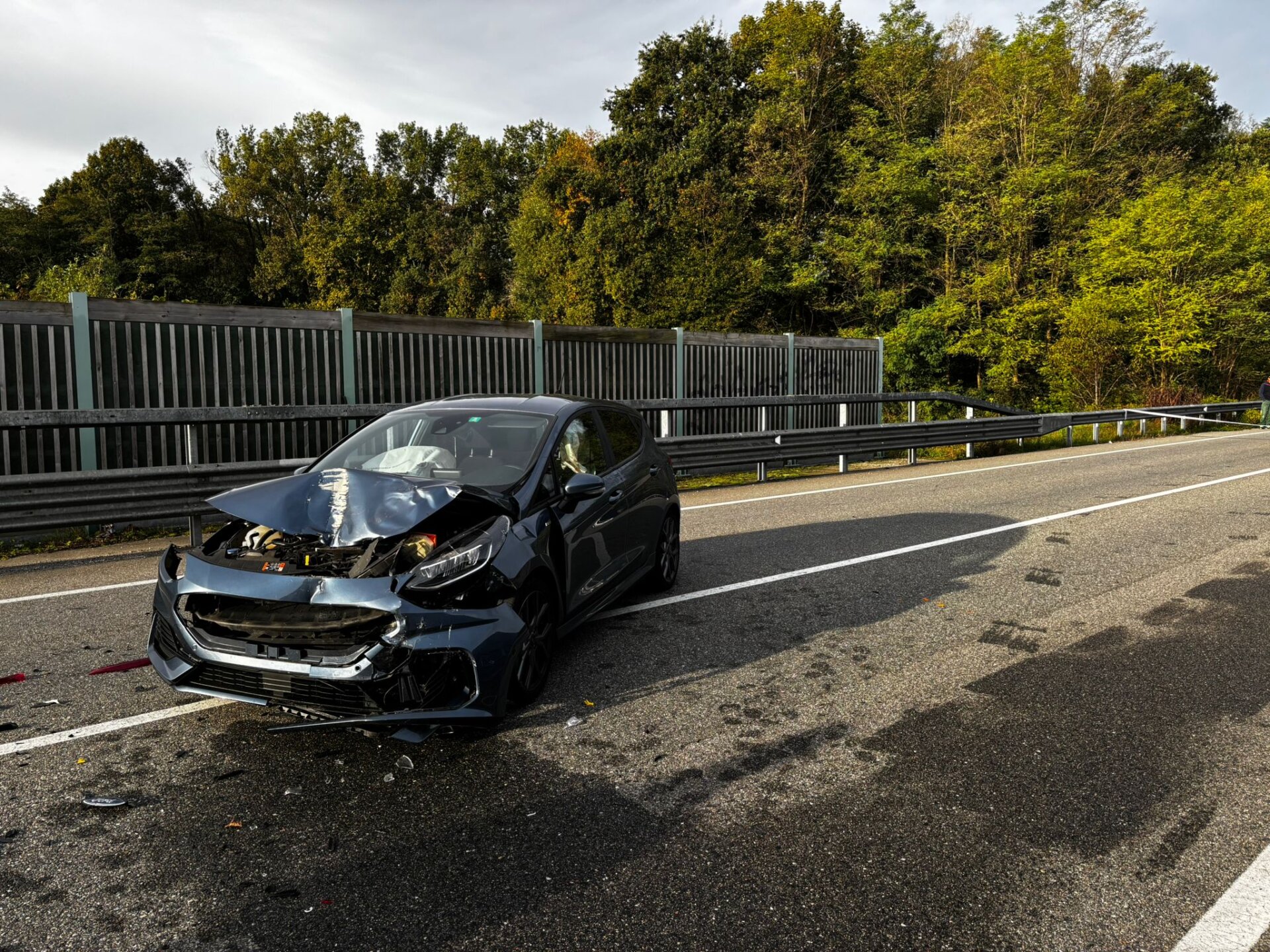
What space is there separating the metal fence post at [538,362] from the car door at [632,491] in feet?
26.4

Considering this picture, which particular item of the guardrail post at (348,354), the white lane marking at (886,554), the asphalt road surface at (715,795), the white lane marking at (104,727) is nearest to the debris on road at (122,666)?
the asphalt road surface at (715,795)

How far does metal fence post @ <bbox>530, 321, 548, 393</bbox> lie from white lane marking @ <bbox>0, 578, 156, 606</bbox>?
8.20 meters

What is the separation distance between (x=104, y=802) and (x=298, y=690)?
2.59ft

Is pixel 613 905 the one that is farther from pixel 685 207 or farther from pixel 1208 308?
pixel 1208 308

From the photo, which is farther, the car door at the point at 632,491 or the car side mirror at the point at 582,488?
the car door at the point at 632,491

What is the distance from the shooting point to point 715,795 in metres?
3.38

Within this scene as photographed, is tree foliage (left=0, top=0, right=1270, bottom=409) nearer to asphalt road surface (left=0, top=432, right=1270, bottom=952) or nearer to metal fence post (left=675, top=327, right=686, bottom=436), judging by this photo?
metal fence post (left=675, top=327, right=686, bottom=436)

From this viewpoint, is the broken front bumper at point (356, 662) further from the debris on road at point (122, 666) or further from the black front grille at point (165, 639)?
the debris on road at point (122, 666)

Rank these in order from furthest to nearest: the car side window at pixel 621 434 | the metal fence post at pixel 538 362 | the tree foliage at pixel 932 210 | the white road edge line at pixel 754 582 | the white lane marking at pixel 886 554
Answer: the tree foliage at pixel 932 210 < the metal fence post at pixel 538 362 < the white lane marking at pixel 886 554 < the car side window at pixel 621 434 < the white road edge line at pixel 754 582

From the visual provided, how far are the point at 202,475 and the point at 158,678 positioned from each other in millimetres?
4861

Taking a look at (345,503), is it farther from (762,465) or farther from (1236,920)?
(762,465)

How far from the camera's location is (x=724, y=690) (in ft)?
14.8

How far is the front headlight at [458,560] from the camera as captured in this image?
3.70 metres

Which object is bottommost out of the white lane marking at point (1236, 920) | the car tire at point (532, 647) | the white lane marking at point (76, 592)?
the white lane marking at point (1236, 920)
